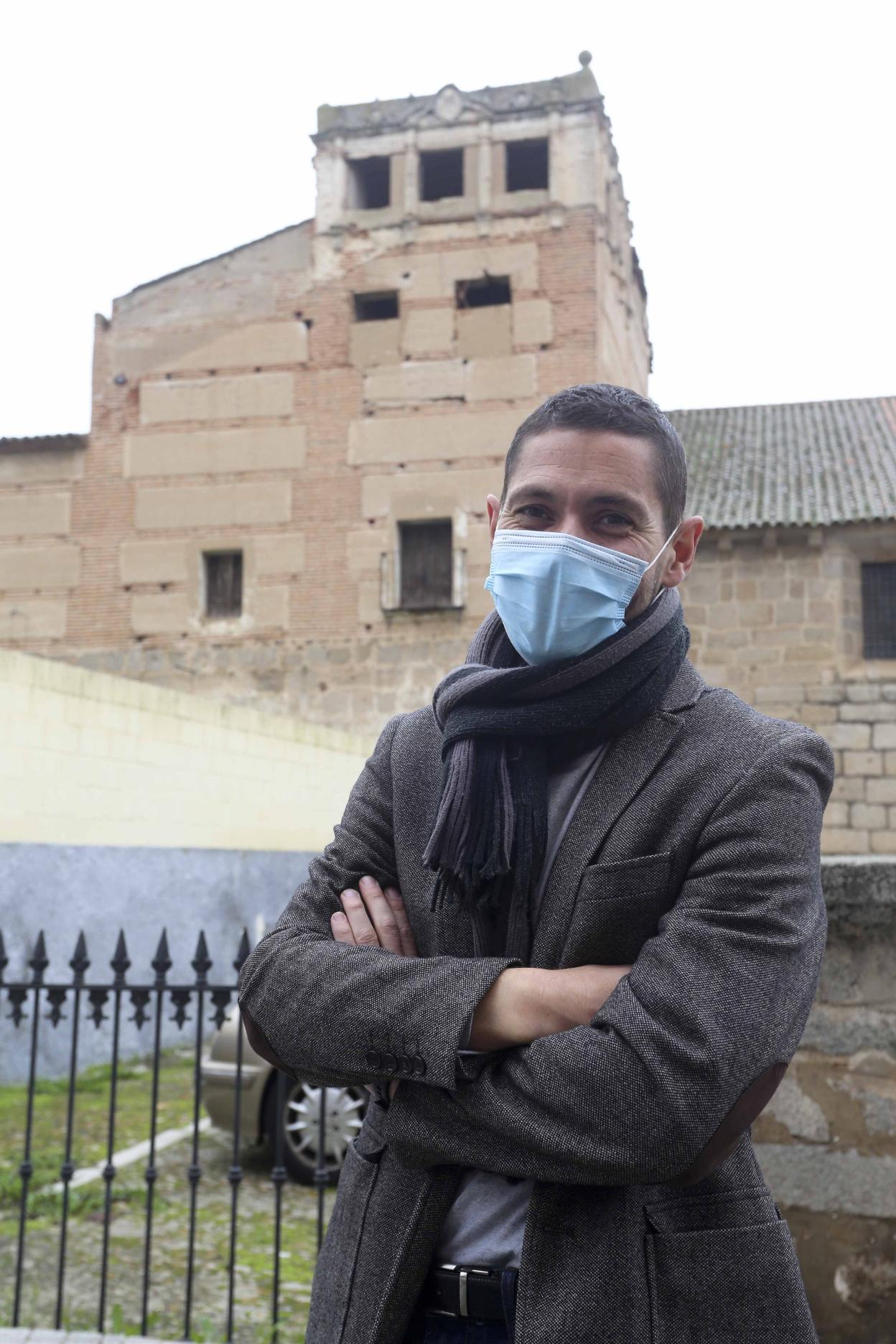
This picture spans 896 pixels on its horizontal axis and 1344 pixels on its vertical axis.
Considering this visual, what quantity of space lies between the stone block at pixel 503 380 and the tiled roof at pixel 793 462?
121 inches

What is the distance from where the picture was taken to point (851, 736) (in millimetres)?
18312

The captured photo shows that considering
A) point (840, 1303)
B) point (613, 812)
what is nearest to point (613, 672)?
point (613, 812)

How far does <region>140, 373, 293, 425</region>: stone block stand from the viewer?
21.1 metres

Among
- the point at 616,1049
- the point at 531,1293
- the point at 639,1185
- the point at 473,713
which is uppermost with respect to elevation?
the point at 473,713

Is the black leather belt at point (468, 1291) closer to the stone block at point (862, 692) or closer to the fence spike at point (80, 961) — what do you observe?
the fence spike at point (80, 961)

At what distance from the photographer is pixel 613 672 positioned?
1.74 metres

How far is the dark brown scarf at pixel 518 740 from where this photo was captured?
1.69 meters

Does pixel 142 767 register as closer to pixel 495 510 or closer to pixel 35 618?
pixel 495 510

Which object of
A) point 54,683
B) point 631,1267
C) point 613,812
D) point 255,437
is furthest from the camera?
point 255,437

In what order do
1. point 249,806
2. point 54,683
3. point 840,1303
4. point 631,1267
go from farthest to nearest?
point 249,806 < point 54,683 < point 840,1303 < point 631,1267

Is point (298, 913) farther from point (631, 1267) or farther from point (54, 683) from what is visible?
point (54, 683)

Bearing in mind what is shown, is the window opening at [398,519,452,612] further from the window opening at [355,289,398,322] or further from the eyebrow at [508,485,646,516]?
the eyebrow at [508,485,646,516]

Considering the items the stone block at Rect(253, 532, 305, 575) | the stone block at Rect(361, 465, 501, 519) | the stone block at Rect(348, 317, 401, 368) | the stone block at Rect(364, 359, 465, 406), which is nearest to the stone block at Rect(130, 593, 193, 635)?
the stone block at Rect(253, 532, 305, 575)

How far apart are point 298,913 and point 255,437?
1995cm
